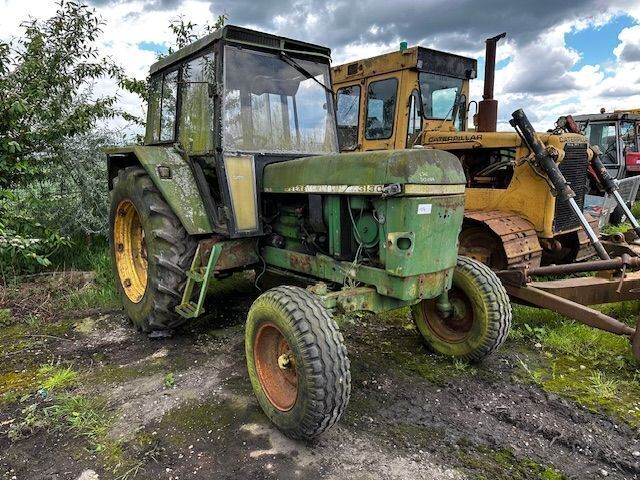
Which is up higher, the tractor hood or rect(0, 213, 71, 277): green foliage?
the tractor hood

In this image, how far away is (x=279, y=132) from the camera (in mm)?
3777

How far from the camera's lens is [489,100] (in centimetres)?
590

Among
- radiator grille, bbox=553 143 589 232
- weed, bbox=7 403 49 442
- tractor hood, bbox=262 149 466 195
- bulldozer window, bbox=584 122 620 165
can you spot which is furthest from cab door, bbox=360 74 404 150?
bulldozer window, bbox=584 122 620 165

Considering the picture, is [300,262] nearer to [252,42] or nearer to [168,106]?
[252,42]

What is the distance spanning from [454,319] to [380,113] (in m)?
3.37

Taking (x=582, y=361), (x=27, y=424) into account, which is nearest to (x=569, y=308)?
(x=582, y=361)

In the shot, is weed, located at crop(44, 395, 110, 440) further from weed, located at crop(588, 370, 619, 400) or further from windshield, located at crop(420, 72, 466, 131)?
windshield, located at crop(420, 72, 466, 131)

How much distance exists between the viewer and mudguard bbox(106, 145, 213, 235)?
3.66 metres

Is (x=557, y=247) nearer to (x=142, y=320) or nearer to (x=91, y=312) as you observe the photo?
(x=142, y=320)

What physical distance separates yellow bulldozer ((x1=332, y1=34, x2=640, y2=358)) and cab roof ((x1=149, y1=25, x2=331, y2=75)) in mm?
770

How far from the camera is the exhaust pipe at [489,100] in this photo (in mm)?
5805

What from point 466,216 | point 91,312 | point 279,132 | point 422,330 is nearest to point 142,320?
point 91,312

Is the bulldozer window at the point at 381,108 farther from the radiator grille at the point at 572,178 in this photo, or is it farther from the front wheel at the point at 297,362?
the front wheel at the point at 297,362

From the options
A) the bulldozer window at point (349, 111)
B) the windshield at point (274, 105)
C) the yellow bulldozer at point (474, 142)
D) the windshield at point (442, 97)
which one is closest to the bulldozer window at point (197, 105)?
the windshield at point (274, 105)
